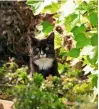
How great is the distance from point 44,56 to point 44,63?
3.7 inches

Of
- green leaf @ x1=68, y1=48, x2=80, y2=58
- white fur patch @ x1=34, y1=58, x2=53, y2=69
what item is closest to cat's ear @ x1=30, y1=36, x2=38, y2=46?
white fur patch @ x1=34, y1=58, x2=53, y2=69

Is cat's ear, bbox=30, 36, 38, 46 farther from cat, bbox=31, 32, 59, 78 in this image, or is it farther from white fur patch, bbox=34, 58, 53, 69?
white fur patch, bbox=34, 58, 53, 69

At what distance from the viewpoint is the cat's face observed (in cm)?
469

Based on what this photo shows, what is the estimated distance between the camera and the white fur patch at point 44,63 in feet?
15.2

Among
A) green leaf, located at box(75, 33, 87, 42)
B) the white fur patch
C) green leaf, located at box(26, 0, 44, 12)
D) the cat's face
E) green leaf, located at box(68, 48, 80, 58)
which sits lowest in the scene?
the white fur patch

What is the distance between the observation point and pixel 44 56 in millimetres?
4648

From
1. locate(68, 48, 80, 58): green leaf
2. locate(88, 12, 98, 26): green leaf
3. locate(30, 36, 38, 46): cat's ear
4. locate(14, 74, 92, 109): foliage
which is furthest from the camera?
locate(30, 36, 38, 46): cat's ear

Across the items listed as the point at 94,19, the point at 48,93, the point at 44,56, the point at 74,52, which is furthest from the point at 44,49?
the point at 94,19

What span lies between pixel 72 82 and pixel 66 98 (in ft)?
0.87

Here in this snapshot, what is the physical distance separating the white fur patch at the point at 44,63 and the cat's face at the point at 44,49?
40 mm

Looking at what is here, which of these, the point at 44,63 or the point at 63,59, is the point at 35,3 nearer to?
the point at 63,59

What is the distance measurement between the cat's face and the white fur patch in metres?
0.04

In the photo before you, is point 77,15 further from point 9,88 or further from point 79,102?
point 9,88

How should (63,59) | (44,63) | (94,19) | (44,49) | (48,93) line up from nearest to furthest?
(94,19), (63,59), (48,93), (44,63), (44,49)
